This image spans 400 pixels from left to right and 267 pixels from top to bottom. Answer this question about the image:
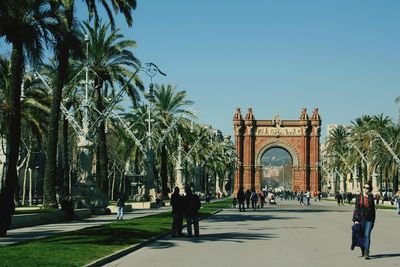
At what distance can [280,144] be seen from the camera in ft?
408

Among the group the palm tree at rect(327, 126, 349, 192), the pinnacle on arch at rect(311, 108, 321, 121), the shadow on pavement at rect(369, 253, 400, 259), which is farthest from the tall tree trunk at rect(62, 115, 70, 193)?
the pinnacle on arch at rect(311, 108, 321, 121)

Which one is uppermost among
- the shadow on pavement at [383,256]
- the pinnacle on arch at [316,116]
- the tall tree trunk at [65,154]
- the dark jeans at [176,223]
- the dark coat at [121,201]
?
the pinnacle on arch at [316,116]

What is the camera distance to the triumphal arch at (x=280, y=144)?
123062mm

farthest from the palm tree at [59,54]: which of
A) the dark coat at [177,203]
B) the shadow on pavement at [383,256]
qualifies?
the shadow on pavement at [383,256]

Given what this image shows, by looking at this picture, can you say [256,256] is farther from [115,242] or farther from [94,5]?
[94,5]

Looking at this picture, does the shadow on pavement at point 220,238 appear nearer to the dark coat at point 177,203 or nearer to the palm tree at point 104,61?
the dark coat at point 177,203

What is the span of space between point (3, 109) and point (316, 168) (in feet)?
287

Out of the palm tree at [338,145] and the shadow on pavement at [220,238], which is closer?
the shadow on pavement at [220,238]

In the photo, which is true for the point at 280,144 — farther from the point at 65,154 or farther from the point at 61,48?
the point at 61,48

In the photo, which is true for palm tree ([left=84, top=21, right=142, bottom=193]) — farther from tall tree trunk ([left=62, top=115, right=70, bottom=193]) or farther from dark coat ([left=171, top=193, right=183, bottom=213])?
dark coat ([left=171, top=193, right=183, bottom=213])

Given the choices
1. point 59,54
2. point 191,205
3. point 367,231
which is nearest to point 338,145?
point 59,54

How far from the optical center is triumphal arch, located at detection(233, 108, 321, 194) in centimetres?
12306

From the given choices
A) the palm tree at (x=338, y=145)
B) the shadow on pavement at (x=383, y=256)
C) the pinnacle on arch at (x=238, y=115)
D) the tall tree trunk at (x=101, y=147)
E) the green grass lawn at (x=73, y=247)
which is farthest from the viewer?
the pinnacle on arch at (x=238, y=115)

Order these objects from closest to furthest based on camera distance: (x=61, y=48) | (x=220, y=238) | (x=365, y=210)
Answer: (x=365, y=210)
(x=220, y=238)
(x=61, y=48)
